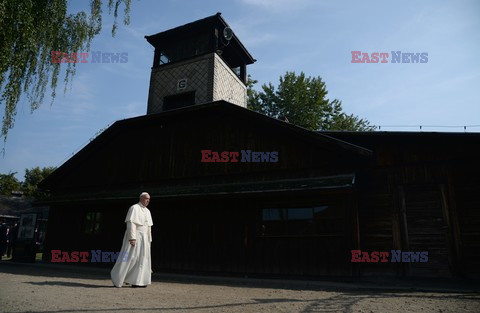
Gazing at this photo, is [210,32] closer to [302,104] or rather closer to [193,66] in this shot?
[193,66]

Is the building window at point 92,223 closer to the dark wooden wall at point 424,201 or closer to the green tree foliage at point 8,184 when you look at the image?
the dark wooden wall at point 424,201

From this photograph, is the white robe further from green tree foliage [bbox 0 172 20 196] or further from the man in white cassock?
green tree foliage [bbox 0 172 20 196]

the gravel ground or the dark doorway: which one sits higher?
the dark doorway

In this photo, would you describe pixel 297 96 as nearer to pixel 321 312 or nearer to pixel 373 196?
pixel 373 196

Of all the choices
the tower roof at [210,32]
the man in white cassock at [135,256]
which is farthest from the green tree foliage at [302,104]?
the man in white cassock at [135,256]

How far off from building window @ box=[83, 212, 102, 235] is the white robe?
23.2 ft

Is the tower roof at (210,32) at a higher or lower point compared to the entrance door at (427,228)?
higher

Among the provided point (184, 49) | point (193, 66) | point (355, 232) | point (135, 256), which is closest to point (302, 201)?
point (355, 232)

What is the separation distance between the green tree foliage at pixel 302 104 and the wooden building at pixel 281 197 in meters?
22.1

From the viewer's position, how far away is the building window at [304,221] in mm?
8984

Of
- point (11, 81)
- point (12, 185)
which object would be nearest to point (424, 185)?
point (11, 81)

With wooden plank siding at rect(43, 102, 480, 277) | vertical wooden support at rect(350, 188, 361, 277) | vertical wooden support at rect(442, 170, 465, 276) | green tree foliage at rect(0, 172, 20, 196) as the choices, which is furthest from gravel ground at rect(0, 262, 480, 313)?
green tree foliage at rect(0, 172, 20, 196)

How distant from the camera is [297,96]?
115 feet

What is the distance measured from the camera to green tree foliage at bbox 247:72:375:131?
34.7 m
